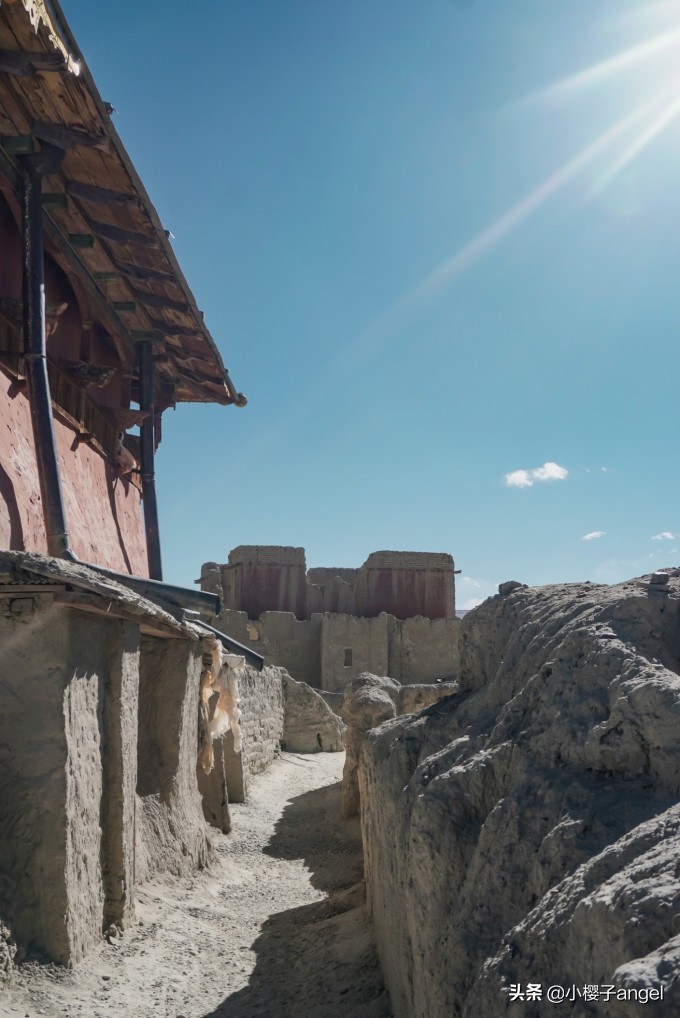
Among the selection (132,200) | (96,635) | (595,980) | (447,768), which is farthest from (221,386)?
(595,980)

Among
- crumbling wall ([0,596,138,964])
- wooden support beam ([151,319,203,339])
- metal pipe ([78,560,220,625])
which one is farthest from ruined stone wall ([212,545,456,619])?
crumbling wall ([0,596,138,964])

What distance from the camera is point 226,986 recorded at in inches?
168

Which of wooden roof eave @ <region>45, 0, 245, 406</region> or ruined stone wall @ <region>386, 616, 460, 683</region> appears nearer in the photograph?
wooden roof eave @ <region>45, 0, 245, 406</region>

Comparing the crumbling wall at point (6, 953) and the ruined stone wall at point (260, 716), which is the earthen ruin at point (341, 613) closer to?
the ruined stone wall at point (260, 716)

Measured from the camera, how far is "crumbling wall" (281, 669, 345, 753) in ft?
48.8

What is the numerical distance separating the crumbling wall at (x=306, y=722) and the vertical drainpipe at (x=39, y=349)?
9.51m

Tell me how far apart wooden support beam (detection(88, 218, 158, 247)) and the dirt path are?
6009 millimetres

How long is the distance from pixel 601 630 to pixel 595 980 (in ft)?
4.12

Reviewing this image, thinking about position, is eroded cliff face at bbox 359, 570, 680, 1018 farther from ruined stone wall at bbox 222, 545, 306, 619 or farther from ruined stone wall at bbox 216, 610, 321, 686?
ruined stone wall at bbox 222, 545, 306, 619

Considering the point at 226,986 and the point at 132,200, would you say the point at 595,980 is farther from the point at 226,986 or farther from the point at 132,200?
the point at 132,200

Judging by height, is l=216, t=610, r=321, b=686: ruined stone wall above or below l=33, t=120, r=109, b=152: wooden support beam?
below

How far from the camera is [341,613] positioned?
80.6ft

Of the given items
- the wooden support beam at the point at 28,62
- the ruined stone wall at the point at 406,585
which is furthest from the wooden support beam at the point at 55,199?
the ruined stone wall at the point at 406,585

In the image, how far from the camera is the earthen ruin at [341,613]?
76.5 feet
